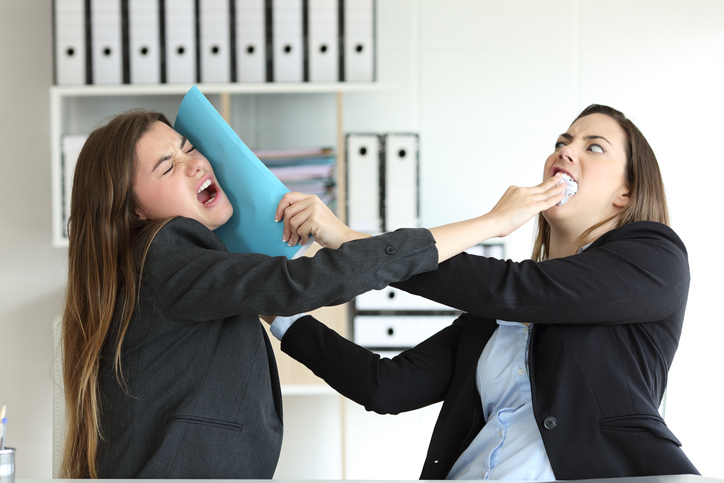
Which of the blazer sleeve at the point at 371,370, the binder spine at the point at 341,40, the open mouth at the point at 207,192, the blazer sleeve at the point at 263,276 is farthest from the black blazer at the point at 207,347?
the binder spine at the point at 341,40

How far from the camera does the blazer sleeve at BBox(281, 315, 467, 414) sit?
1.35 meters

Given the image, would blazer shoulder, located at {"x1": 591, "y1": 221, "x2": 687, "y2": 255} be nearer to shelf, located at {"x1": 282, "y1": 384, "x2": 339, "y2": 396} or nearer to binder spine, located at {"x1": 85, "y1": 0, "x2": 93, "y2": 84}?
shelf, located at {"x1": 282, "y1": 384, "x2": 339, "y2": 396}

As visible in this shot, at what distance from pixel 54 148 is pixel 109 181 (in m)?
1.61

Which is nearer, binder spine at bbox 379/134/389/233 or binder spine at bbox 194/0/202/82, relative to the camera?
binder spine at bbox 194/0/202/82

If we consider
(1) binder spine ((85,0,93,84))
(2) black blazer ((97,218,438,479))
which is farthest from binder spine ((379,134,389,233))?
(2) black blazer ((97,218,438,479))

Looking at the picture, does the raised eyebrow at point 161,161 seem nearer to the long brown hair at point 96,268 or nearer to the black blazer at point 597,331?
the long brown hair at point 96,268

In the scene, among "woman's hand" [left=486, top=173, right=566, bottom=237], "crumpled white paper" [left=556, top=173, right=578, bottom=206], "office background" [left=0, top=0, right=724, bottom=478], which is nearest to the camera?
"woman's hand" [left=486, top=173, right=566, bottom=237]

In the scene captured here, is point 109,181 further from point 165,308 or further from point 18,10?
point 18,10

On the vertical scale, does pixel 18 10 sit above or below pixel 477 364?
above

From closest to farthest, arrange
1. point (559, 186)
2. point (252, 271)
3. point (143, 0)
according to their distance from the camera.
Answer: point (252, 271) → point (559, 186) → point (143, 0)

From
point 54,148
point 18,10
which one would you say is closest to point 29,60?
point 18,10

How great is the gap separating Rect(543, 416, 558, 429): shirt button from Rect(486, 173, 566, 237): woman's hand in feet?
1.08

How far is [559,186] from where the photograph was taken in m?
1.26

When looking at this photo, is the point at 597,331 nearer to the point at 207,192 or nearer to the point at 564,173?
the point at 564,173
